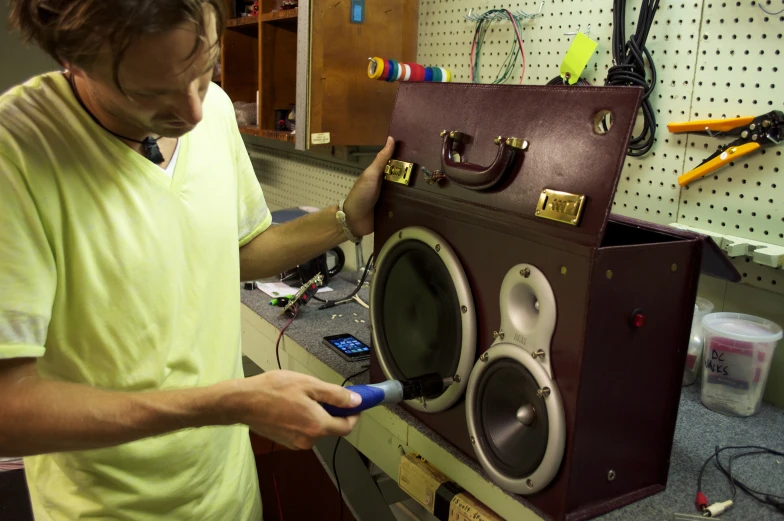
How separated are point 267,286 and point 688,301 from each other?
1.11 m

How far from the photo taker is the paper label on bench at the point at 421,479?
2.93 ft

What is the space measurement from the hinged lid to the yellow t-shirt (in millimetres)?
302

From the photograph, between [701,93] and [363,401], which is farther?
[701,93]

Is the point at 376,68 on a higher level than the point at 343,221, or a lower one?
higher

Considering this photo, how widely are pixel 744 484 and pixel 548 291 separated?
40 centimetres

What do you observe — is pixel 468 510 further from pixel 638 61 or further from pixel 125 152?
pixel 638 61

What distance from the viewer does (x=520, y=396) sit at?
2.47 ft

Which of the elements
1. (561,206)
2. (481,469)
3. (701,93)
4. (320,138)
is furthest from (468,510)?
(320,138)

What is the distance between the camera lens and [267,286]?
162 cm

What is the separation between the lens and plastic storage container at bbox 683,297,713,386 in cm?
108

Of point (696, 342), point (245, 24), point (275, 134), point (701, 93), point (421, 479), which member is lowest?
point (421, 479)

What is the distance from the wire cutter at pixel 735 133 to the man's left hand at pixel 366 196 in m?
0.52

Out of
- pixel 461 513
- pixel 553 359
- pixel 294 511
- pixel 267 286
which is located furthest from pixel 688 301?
pixel 294 511

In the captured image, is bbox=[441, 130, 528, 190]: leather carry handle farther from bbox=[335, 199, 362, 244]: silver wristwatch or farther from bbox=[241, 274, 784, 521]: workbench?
bbox=[241, 274, 784, 521]: workbench
